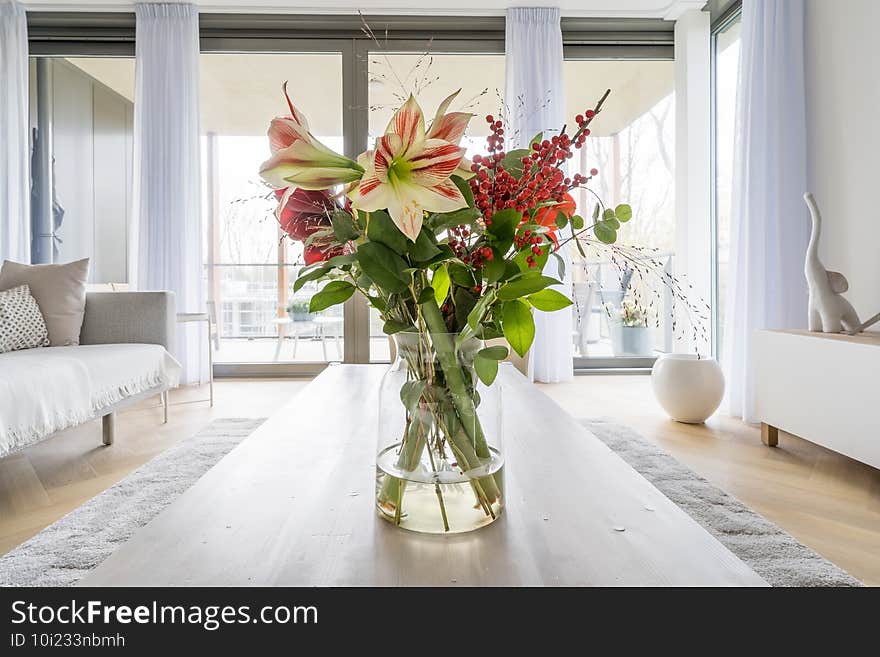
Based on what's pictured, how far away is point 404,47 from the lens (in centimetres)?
452

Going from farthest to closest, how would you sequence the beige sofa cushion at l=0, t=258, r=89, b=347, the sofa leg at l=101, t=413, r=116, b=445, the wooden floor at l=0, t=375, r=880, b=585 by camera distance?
the beige sofa cushion at l=0, t=258, r=89, b=347
the sofa leg at l=101, t=413, r=116, b=445
the wooden floor at l=0, t=375, r=880, b=585

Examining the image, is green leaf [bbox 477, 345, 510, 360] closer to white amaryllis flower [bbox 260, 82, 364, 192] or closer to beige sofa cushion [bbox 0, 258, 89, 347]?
white amaryllis flower [bbox 260, 82, 364, 192]

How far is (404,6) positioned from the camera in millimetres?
4301

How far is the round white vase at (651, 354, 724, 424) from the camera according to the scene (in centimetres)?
300

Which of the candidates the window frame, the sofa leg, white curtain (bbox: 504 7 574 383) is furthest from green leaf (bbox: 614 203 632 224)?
the window frame

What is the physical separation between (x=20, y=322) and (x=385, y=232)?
2747 mm

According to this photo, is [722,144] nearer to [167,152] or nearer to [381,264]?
[167,152]

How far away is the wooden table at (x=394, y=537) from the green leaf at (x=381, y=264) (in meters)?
0.31

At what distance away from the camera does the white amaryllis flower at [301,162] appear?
557mm

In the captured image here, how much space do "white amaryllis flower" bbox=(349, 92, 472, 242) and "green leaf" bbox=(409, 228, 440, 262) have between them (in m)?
0.08

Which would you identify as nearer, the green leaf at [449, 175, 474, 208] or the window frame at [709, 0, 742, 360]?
the green leaf at [449, 175, 474, 208]
